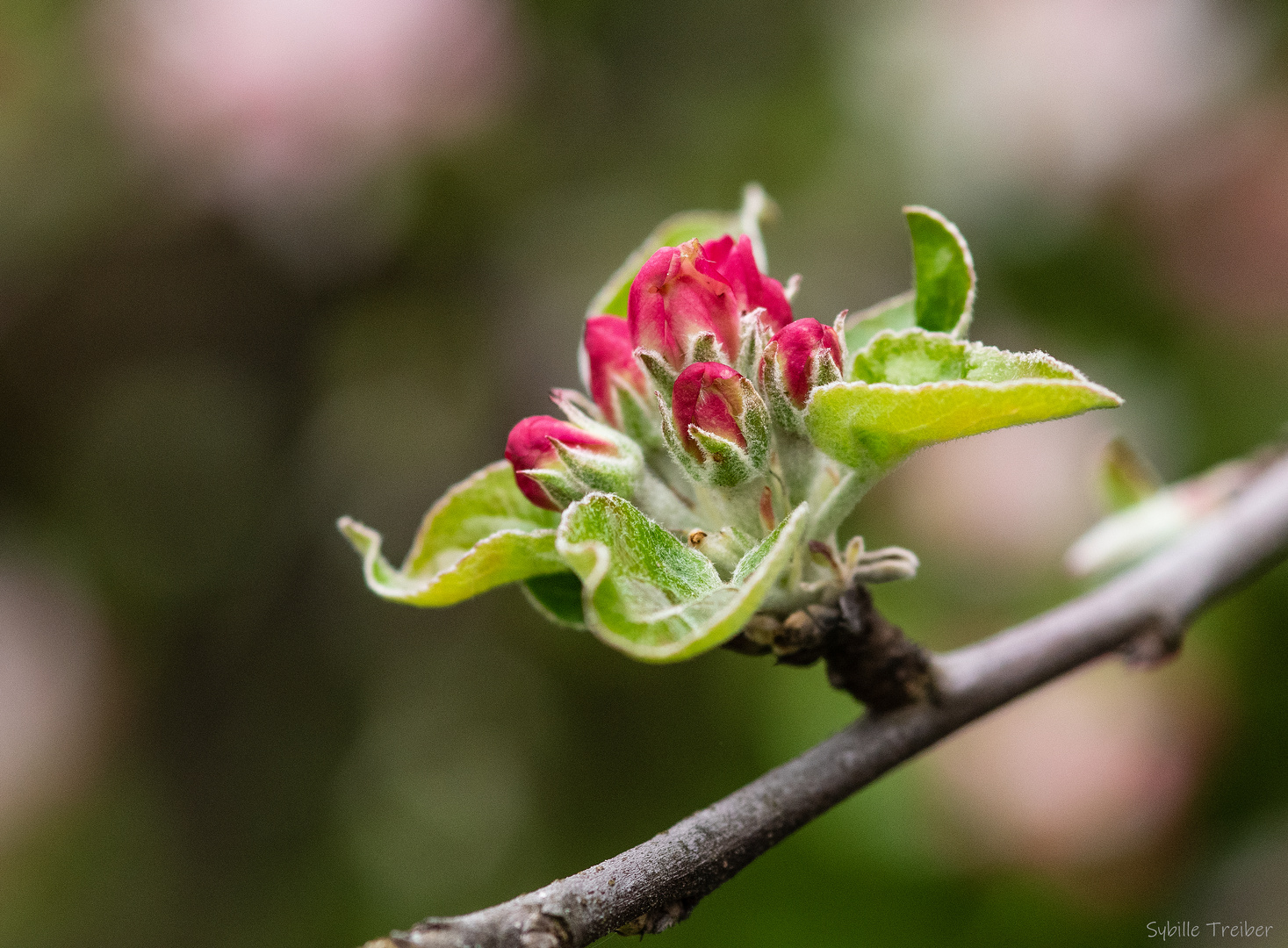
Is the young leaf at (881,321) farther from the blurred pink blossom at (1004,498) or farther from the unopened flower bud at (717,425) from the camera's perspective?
the blurred pink blossom at (1004,498)

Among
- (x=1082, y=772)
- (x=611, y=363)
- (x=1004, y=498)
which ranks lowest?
(x=1082, y=772)

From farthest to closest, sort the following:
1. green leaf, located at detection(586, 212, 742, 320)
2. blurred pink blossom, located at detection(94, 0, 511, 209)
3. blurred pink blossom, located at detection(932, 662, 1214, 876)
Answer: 1. blurred pink blossom, located at detection(94, 0, 511, 209)
2. blurred pink blossom, located at detection(932, 662, 1214, 876)
3. green leaf, located at detection(586, 212, 742, 320)

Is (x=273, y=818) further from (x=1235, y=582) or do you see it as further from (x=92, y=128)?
(x=1235, y=582)

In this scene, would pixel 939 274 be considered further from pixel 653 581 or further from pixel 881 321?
pixel 653 581

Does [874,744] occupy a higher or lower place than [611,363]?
lower

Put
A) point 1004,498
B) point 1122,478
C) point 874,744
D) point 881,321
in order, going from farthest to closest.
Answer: point 1004,498 < point 1122,478 < point 881,321 < point 874,744

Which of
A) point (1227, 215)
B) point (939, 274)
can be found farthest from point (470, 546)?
point (1227, 215)

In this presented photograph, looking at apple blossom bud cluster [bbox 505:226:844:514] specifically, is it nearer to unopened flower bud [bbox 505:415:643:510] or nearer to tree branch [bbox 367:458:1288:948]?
unopened flower bud [bbox 505:415:643:510]

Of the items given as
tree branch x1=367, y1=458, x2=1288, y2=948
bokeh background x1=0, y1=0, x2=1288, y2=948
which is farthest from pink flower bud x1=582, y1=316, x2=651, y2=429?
bokeh background x1=0, y1=0, x2=1288, y2=948

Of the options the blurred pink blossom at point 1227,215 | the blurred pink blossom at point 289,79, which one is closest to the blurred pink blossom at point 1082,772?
the blurred pink blossom at point 1227,215
